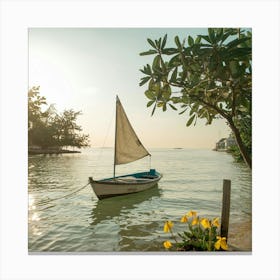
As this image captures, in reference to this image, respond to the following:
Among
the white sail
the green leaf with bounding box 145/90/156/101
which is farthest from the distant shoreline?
the green leaf with bounding box 145/90/156/101

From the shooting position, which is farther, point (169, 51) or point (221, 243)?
point (169, 51)

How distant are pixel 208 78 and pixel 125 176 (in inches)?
69.7

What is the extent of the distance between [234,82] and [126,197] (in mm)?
2076

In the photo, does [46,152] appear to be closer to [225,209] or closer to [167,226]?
[167,226]

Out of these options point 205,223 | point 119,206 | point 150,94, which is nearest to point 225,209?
point 205,223

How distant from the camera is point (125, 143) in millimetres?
4129

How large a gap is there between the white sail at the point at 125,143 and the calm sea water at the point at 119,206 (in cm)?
17

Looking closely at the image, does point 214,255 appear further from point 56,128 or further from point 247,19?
point 247,19

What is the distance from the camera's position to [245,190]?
142 inches

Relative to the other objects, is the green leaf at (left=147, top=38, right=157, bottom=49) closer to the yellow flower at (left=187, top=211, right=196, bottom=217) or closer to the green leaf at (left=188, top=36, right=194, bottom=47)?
the green leaf at (left=188, top=36, right=194, bottom=47)

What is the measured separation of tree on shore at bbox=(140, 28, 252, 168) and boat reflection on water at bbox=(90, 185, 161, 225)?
107 centimetres

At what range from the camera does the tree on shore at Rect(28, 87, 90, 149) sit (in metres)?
3.56

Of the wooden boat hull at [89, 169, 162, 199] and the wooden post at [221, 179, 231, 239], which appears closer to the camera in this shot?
the wooden post at [221, 179, 231, 239]
